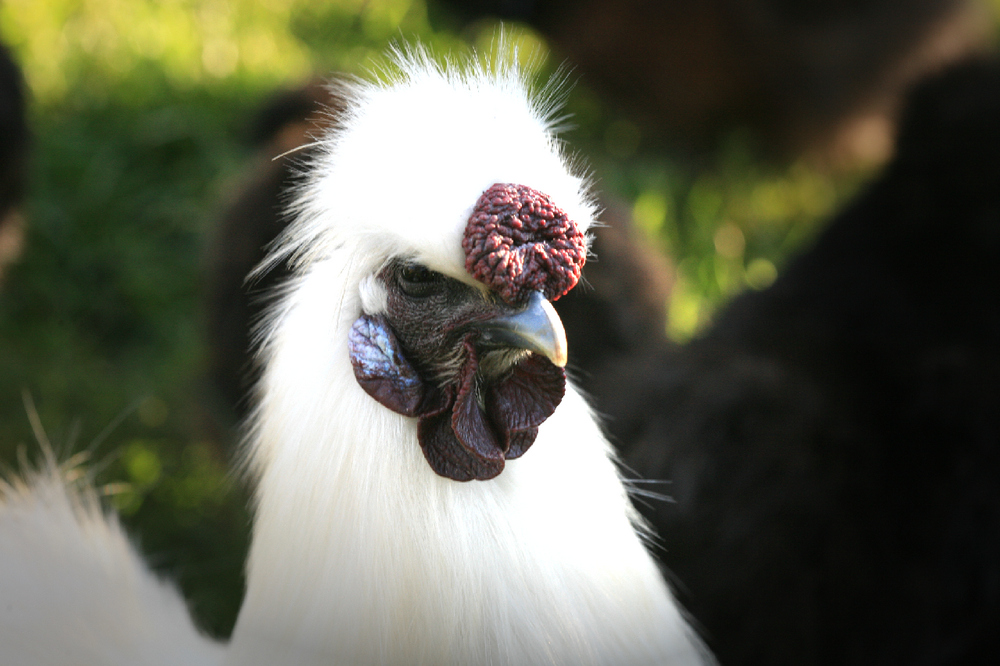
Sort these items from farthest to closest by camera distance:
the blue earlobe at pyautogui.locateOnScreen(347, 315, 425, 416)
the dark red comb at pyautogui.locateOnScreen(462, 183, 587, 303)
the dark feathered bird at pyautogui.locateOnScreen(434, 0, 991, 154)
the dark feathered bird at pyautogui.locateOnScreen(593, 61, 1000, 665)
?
1. the dark feathered bird at pyautogui.locateOnScreen(434, 0, 991, 154)
2. the dark feathered bird at pyautogui.locateOnScreen(593, 61, 1000, 665)
3. the blue earlobe at pyautogui.locateOnScreen(347, 315, 425, 416)
4. the dark red comb at pyautogui.locateOnScreen(462, 183, 587, 303)

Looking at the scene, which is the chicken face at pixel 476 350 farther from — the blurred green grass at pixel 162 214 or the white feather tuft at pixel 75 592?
the blurred green grass at pixel 162 214

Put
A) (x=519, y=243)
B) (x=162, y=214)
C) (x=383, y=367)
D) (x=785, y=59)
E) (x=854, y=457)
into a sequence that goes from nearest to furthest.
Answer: (x=519, y=243)
(x=383, y=367)
(x=854, y=457)
(x=162, y=214)
(x=785, y=59)

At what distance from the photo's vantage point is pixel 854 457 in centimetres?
244

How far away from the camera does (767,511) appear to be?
233cm

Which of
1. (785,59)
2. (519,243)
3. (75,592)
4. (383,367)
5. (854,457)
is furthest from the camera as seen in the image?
(785,59)

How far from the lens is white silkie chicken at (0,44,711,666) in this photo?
50.3 inches

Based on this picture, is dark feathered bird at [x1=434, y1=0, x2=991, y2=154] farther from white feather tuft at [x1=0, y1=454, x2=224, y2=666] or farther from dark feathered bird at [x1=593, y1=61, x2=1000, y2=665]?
white feather tuft at [x1=0, y1=454, x2=224, y2=666]

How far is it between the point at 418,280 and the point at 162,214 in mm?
3395

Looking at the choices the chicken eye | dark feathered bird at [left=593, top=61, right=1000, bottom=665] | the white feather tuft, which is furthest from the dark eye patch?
dark feathered bird at [left=593, top=61, right=1000, bottom=665]

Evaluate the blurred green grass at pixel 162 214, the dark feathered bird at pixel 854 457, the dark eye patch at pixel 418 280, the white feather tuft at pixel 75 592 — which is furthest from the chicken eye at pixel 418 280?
the blurred green grass at pixel 162 214

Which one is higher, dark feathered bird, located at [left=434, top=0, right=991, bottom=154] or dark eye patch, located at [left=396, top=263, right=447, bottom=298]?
dark feathered bird, located at [left=434, top=0, right=991, bottom=154]

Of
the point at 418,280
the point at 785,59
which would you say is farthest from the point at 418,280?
the point at 785,59

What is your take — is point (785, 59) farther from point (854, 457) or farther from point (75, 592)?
point (75, 592)

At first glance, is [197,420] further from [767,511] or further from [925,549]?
[925,549]
